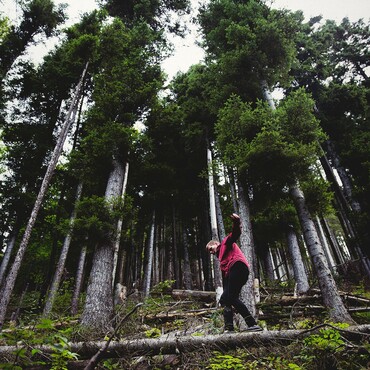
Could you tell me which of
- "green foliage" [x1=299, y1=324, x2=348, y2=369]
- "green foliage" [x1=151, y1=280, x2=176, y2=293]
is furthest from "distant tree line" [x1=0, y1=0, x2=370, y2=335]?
"green foliage" [x1=299, y1=324, x2=348, y2=369]

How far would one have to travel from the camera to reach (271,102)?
9.32 metres

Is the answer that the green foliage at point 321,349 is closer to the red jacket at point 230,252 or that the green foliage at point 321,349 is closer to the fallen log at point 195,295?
the red jacket at point 230,252

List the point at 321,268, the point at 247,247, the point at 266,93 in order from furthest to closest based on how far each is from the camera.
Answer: the point at 266,93 → the point at 247,247 → the point at 321,268

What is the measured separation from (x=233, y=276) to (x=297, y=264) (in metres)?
8.43

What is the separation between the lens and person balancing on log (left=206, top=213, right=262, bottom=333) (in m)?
3.86

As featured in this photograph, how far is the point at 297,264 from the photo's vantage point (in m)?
11.1

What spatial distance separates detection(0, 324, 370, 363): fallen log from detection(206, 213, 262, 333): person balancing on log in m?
0.52

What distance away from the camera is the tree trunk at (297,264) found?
34.5 ft

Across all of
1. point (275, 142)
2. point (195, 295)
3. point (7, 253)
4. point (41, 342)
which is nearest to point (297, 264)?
point (195, 295)

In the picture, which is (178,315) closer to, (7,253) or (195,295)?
(195,295)

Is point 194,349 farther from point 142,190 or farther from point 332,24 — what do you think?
point 332,24

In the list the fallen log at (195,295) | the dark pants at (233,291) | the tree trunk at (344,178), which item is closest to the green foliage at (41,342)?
the dark pants at (233,291)

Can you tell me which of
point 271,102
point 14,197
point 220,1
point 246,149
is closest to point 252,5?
point 220,1

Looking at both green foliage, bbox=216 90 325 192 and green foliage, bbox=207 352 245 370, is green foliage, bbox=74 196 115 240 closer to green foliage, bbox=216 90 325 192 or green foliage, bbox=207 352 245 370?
green foliage, bbox=216 90 325 192
